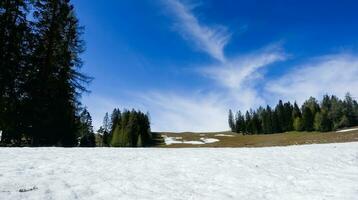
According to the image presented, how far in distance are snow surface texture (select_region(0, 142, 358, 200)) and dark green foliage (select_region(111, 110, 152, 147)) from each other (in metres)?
69.8

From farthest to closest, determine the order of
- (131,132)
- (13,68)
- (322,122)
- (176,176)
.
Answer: (322,122) < (131,132) < (13,68) < (176,176)

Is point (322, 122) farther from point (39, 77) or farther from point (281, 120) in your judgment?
point (39, 77)

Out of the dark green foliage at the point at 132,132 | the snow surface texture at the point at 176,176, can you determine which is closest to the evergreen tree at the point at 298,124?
the dark green foliage at the point at 132,132

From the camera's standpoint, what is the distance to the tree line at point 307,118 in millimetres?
109681

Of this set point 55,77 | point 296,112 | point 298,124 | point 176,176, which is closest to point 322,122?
point 298,124

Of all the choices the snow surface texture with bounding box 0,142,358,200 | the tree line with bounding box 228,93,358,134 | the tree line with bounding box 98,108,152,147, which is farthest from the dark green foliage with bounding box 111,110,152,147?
the snow surface texture with bounding box 0,142,358,200

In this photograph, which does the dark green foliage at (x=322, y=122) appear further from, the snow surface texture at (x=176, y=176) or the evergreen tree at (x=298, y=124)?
the snow surface texture at (x=176, y=176)

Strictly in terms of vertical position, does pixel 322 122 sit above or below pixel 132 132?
above

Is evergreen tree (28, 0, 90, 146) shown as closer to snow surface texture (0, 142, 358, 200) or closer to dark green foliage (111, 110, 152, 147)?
snow surface texture (0, 142, 358, 200)

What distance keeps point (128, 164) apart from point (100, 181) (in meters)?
3.36

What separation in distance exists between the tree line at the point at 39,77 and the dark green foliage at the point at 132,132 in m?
56.8

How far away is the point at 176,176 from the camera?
38.0 ft

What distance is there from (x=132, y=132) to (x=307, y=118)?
58917mm

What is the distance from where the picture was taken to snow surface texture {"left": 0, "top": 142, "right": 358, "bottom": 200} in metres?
9.05
